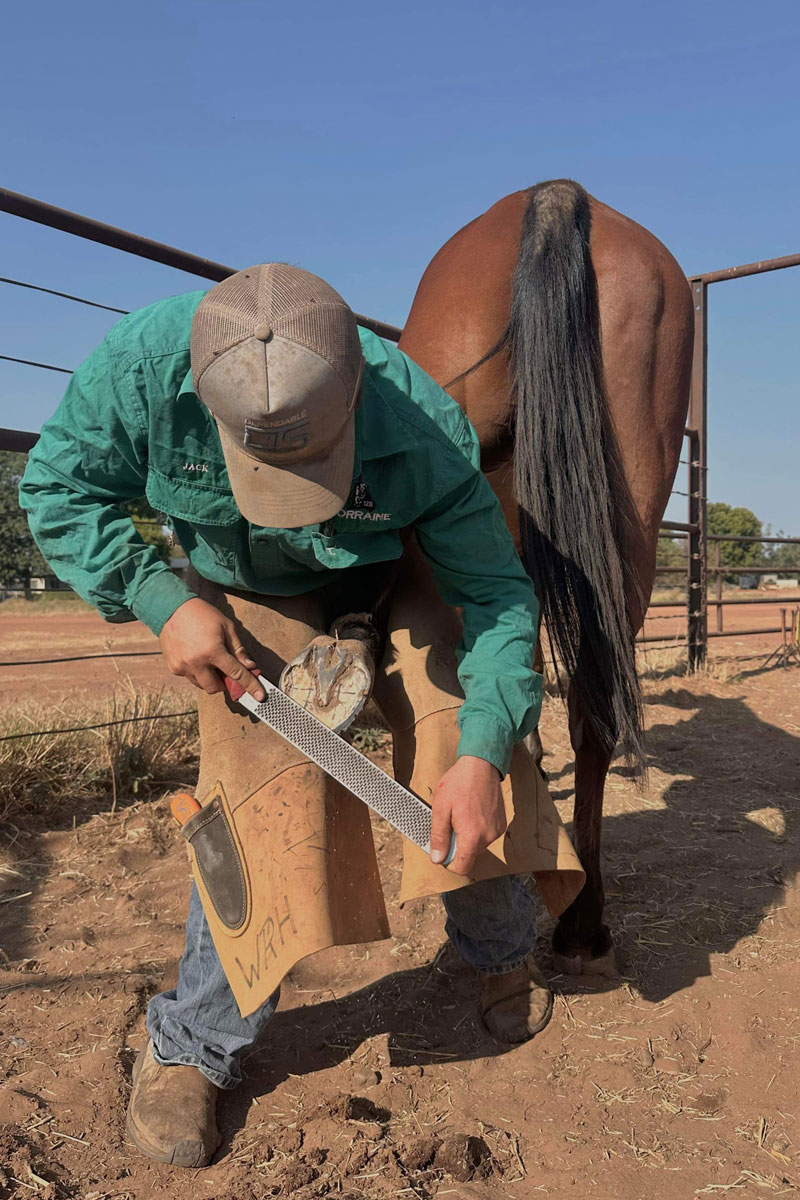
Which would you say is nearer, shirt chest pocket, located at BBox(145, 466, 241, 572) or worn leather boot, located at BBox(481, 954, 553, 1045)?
shirt chest pocket, located at BBox(145, 466, 241, 572)

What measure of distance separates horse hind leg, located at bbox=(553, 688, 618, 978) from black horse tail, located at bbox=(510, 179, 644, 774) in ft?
0.18

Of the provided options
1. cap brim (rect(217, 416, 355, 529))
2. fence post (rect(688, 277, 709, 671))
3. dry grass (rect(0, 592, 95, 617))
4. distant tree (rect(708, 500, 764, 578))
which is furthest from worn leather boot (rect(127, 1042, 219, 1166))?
distant tree (rect(708, 500, 764, 578))

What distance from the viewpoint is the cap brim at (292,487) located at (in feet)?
4.69

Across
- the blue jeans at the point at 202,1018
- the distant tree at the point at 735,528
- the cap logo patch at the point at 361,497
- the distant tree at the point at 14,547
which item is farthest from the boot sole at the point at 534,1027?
the distant tree at the point at 735,528

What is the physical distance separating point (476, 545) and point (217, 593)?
56cm

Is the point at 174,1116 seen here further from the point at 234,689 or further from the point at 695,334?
the point at 695,334

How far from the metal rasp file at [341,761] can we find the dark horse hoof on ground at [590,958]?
0.84 m

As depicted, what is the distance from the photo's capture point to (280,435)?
1.37m

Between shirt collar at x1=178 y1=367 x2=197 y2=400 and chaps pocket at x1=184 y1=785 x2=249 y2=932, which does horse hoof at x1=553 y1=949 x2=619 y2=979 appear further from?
shirt collar at x1=178 y1=367 x2=197 y2=400

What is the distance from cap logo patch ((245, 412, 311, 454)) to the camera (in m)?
1.36

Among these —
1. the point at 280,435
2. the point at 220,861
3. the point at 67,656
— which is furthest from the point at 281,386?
the point at 67,656

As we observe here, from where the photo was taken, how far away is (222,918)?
1.63m

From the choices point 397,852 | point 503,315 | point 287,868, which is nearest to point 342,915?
point 287,868

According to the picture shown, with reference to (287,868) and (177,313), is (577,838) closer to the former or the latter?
(287,868)
